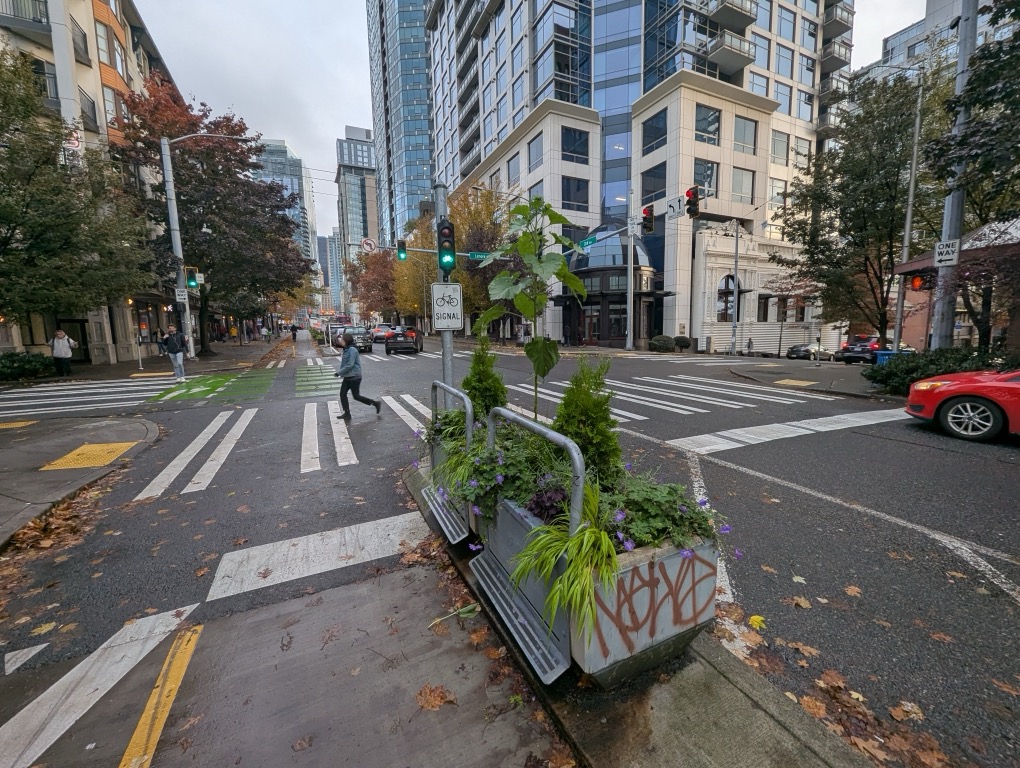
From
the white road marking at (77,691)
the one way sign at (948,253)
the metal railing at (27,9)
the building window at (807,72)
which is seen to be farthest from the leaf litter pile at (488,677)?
the building window at (807,72)

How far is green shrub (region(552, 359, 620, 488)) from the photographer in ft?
9.64

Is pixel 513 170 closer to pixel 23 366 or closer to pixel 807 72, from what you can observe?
pixel 807 72

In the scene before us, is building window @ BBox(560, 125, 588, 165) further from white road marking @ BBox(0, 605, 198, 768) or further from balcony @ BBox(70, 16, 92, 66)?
white road marking @ BBox(0, 605, 198, 768)

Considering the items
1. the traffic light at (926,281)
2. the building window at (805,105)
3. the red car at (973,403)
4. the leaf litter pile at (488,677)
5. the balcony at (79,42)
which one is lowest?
the leaf litter pile at (488,677)

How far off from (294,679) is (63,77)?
3065cm

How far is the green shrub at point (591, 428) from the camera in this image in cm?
294

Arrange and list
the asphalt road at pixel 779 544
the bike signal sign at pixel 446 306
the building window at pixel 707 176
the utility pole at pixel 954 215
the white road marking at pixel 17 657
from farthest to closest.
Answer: the building window at pixel 707 176, the utility pole at pixel 954 215, the bike signal sign at pixel 446 306, the white road marking at pixel 17 657, the asphalt road at pixel 779 544

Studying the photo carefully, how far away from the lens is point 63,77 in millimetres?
20125

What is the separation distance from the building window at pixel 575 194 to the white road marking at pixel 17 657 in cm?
3815

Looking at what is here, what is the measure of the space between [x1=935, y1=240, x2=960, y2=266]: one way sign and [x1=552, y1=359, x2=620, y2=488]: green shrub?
12428 millimetres

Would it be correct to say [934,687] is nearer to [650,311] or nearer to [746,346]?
[650,311]

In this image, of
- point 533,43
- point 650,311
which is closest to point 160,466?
point 650,311

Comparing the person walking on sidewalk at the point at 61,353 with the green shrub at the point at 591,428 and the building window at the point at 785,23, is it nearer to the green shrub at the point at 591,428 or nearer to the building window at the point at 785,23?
the green shrub at the point at 591,428

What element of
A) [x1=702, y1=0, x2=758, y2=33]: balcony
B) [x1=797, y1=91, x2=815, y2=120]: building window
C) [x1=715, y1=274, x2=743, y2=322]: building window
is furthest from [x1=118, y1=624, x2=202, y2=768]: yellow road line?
[x1=797, y1=91, x2=815, y2=120]: building window
